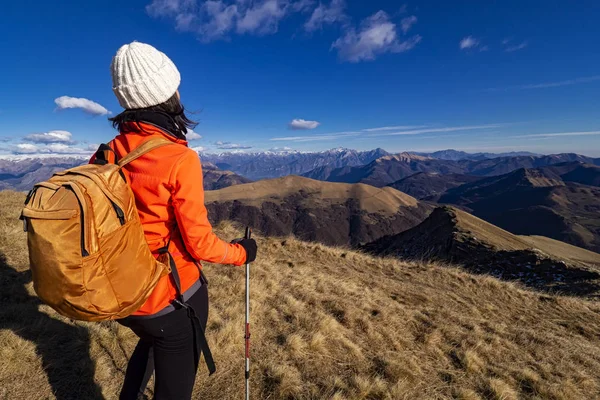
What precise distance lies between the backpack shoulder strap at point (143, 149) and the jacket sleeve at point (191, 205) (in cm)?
22

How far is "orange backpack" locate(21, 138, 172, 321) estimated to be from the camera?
5.94ft

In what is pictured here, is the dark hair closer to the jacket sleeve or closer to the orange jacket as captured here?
the orange jacket

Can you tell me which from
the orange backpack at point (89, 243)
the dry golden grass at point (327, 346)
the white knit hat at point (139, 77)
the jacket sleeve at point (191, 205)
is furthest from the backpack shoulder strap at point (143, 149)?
the dry golden grass at point (327, 346)

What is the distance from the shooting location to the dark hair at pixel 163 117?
8.09ft

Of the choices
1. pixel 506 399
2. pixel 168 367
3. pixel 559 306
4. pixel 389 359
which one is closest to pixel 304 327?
pixel 389 359

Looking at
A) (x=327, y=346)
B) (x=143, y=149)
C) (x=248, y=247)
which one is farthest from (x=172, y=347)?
(x=327, y=346)

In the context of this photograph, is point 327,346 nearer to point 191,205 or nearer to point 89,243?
point 191,205

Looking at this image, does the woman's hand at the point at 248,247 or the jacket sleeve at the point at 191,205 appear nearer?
the jacket sleeve at the point at 191,205

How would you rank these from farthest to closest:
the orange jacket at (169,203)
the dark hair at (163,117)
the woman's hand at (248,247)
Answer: the woman's hand at (248,247) → the dark hair at (163,117) → the orange jacket at (169,203)

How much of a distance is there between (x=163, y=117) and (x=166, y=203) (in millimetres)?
771

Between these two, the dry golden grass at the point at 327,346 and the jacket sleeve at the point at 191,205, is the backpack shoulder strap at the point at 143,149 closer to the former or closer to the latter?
the jacket sleeve at the point at 191,205

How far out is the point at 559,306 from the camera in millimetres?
11539

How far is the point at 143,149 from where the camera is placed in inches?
89.4

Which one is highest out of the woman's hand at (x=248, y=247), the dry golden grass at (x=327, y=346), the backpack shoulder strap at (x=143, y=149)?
the backpack shoulder strap at (x=143, y=149)
